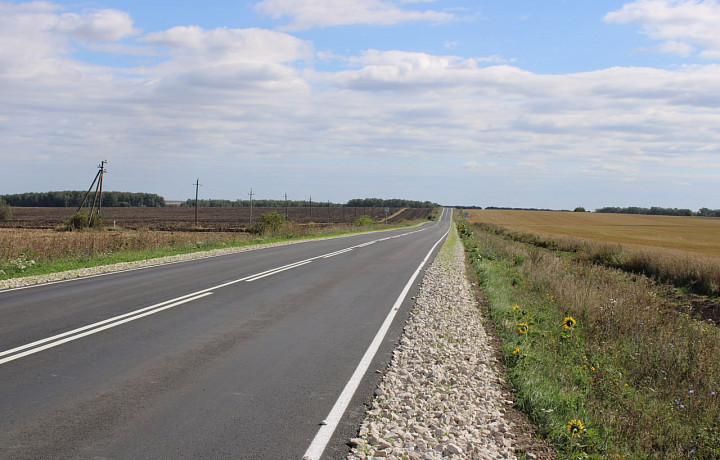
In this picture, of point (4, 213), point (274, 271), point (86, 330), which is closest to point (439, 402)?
point (86, 330)

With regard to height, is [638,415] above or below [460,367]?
below

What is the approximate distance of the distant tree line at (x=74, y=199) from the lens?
146 meters

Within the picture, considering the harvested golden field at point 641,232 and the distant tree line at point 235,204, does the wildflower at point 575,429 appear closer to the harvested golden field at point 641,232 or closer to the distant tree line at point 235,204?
the harvested golden field at point 641,232

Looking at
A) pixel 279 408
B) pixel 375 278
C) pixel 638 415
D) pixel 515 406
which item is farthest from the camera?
pixel 375 278

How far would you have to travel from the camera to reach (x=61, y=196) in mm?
146875

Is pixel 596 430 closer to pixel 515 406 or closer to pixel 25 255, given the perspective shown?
pixel 515 406

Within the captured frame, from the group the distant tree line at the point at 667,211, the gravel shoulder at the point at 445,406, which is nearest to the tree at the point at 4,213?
the gravel shoulder at the point at 445,406

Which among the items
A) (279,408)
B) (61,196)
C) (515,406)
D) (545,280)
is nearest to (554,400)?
(515,406)

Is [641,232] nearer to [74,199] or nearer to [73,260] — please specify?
[73,260]

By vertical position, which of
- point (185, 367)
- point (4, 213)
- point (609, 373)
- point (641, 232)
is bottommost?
point (609, 373)

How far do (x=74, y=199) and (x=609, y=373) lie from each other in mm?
160485

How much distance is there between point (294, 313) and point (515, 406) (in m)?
5.08

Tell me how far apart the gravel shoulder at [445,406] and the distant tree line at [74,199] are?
14754cm

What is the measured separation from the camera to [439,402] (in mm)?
5273
